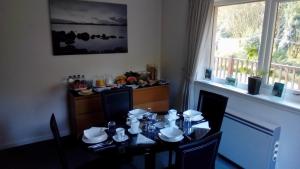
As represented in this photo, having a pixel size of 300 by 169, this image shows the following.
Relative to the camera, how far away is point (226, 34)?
3.07 m

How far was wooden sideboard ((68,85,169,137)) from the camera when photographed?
304 cm

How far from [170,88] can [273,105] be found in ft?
6.34

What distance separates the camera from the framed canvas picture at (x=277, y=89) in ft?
7.76

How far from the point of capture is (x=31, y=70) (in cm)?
303

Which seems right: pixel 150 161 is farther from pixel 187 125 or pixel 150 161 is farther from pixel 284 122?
pixel 284 122

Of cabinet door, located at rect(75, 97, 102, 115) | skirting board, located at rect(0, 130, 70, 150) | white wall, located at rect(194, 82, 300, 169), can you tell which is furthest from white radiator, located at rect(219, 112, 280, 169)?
skirting board, located at rect(0, 130, 70, 150)

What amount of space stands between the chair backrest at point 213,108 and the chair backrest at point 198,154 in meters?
0.87

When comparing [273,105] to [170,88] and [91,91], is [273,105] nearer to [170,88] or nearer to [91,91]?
[170,88]

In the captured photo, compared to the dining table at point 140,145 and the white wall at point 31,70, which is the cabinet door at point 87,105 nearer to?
the white wall at point 31,70

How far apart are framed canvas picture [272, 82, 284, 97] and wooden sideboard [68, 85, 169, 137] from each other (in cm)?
166

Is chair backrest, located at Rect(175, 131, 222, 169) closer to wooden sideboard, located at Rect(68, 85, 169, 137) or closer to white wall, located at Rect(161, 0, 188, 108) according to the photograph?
wooden sideboard, located at Rect(68, 85, 169, 137)

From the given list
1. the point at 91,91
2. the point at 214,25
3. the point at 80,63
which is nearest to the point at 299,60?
the point at 214,25

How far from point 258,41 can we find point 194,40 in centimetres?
89

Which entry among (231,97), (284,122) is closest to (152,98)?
(231,97)
